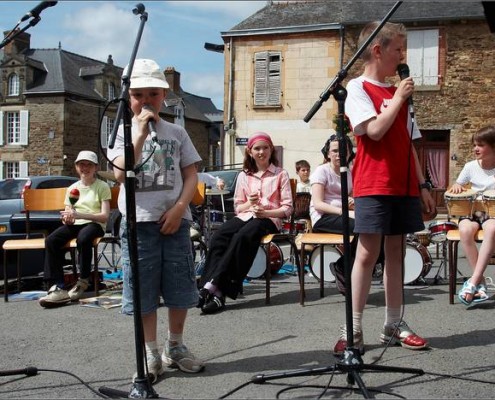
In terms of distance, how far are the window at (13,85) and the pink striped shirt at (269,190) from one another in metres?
38.6

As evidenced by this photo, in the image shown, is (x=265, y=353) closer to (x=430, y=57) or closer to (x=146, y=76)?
(x=146, y=76)

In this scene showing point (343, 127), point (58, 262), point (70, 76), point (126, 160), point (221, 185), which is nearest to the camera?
point (126, 160)

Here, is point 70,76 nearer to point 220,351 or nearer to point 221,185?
point 221,185

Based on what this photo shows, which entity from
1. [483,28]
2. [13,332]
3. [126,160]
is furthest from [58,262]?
[483,28]

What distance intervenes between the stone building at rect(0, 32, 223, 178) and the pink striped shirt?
32.8 meters

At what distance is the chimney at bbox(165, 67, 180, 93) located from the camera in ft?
162

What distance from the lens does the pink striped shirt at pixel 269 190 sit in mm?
6277

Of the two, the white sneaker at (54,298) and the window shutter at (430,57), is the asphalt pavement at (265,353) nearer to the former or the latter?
the white sneaker at (54,298)

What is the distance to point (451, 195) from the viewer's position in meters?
6.05

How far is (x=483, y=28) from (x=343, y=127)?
2150 cm

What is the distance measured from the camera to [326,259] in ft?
22.3

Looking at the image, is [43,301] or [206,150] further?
[206,150]

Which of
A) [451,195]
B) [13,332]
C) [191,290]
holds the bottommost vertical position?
[13,332]

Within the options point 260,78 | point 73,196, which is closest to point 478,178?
point 73,196
